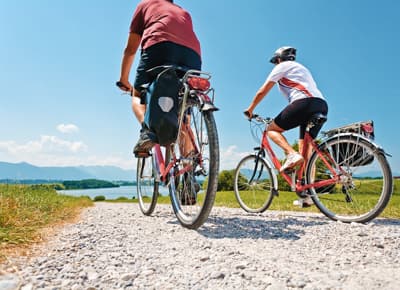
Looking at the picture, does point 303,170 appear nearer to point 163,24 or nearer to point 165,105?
point 165,105

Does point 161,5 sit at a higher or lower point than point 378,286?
higher

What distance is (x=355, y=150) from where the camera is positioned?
388 cm

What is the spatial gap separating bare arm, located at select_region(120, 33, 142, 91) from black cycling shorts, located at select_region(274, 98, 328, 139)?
83.0 inches

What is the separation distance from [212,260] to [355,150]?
8.55ft

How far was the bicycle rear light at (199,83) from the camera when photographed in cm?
325

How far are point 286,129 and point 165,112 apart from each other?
206 centimetres

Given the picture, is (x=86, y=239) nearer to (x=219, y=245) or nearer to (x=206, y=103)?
(x=219, y=245)

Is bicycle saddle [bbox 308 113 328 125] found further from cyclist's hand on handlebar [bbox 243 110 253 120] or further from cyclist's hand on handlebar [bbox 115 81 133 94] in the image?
cyclist's hand on handlebar [bbox 115 81 133 94]

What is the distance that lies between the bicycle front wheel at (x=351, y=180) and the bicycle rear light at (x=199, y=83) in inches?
72.8

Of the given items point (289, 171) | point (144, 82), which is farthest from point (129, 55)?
point (289, 171)

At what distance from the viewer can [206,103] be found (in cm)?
310

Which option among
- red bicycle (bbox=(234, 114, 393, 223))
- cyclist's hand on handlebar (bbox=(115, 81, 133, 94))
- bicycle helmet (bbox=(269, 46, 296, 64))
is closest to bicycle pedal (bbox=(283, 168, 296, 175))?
red bicycle (bbox=(234, 114, 393, 223))

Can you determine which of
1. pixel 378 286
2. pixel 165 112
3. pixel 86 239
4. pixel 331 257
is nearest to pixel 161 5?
pixel 165 112

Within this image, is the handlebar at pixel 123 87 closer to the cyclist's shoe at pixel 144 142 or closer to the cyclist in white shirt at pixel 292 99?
the cyclist's shoe at pixel 144 142
